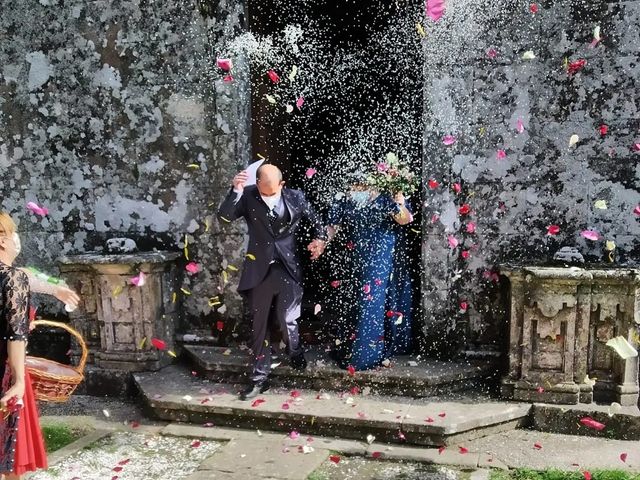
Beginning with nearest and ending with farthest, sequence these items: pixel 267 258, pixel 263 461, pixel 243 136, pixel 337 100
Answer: pixel 263 461
pixel 267 258
pixel 243 136
pixel 337 100

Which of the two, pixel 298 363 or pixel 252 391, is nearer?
pixel 252 391

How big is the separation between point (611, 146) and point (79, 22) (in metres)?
4.86

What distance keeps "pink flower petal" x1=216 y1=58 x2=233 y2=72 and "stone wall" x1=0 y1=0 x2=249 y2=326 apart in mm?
71

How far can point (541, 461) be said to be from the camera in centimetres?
398

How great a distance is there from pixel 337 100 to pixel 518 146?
131 inches

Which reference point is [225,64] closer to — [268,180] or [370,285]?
[268,180]

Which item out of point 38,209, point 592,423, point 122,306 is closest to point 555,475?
point 592,423

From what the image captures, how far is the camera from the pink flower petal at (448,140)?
5086 mm

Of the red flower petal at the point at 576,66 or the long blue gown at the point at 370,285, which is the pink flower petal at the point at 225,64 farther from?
the red flower petal at the point at 576,66

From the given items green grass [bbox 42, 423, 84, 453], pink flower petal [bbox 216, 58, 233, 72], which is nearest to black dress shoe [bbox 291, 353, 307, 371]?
green grass [bbox 42, 423, 84, 453]

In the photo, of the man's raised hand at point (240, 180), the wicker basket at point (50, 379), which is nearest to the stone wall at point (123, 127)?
the man's raised hand at point (240, 180)

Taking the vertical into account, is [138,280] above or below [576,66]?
below

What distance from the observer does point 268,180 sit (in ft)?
15.3

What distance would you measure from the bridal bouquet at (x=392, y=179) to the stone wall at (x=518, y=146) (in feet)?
1.12
